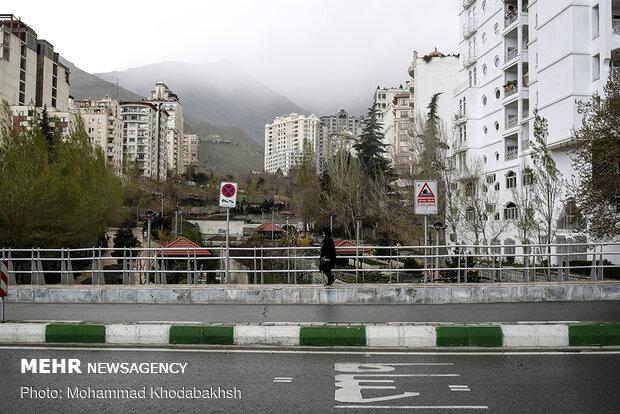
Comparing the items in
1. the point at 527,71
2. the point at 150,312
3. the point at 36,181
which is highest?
the point at 527,71

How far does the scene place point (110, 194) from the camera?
39.7 m

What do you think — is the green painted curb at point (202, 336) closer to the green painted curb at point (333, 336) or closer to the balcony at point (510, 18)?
the green painted curb at point (333, 336)

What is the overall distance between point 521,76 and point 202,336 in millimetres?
38035

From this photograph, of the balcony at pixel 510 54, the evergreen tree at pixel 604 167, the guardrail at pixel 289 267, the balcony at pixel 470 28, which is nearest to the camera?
the guardrail at pixel 289 267

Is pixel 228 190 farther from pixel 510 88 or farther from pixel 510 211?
pixel 510 88

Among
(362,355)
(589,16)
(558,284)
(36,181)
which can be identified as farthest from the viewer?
(589,16)

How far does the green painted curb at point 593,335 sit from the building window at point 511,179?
109 feet

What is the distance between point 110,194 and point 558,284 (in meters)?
34.9

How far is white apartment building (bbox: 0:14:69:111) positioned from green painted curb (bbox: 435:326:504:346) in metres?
78.4

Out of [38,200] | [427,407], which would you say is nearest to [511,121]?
[38,200]

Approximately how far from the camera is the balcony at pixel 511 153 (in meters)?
39.4

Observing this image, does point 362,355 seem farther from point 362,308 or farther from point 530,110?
point 530,110

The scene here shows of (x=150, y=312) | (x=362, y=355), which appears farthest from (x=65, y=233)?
(x=362, y=355)

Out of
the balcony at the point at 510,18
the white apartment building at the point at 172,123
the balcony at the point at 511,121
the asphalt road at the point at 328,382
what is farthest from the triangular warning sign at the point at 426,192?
the white apartment building at the point at 172,123
